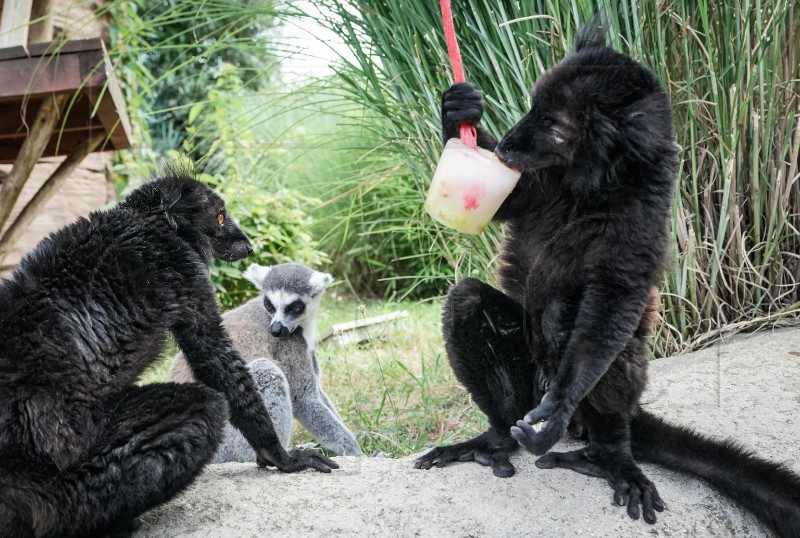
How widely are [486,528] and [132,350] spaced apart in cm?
147

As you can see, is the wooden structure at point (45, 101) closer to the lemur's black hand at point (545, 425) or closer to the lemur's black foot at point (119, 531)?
the lemur's black foot at point (119, 531)

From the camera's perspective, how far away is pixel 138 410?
2818 millimetres

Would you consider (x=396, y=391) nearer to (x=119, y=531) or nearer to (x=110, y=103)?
(x=110, y=103)

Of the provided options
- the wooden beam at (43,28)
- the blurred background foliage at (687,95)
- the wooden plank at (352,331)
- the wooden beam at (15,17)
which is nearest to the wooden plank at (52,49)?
the blurred background foliage at (687,95)

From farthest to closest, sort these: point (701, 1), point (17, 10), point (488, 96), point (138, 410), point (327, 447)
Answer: point (17, 10) < point (327, 447) < point (488, 96) < point (701, 1) < point (138, 410)

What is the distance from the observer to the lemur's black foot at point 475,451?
3.26m

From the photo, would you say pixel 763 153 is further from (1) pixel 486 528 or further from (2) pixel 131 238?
(2) pixel 131 238

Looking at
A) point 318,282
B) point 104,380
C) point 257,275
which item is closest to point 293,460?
point 104,380

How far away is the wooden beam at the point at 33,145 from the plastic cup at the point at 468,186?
137 inches

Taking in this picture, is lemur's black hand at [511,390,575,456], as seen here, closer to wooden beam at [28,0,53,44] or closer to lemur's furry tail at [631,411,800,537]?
lemur's furry tail at [631,411,800,537]

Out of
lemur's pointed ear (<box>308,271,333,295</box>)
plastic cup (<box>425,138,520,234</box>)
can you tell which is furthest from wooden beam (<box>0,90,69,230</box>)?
plastic cup (<box>425,138,520,234</box>)

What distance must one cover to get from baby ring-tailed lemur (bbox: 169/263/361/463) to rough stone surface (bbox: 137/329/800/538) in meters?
0.94

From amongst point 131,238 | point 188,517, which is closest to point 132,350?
point 131,238

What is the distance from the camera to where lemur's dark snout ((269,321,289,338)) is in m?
5.11
